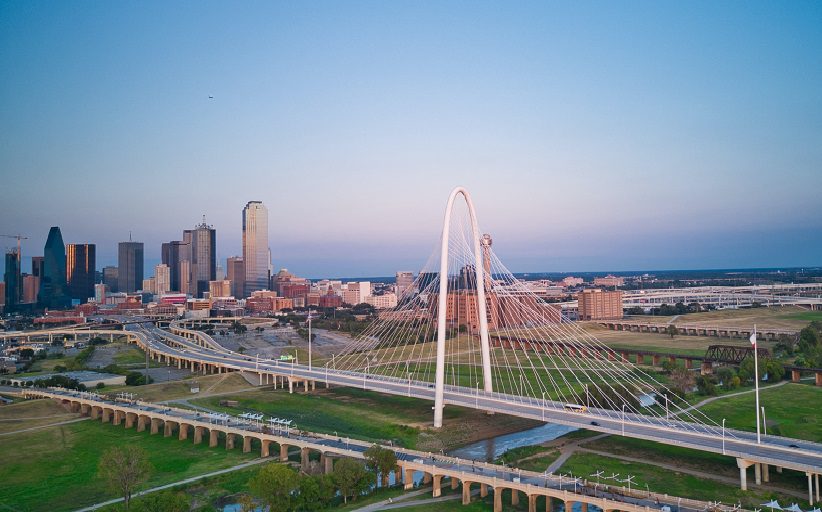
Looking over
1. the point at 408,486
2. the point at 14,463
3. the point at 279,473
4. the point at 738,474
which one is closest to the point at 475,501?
the point at 408,486

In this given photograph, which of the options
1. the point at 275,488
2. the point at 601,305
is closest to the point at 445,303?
the point at 275,488

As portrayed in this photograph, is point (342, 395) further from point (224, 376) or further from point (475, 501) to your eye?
point (475, 501)

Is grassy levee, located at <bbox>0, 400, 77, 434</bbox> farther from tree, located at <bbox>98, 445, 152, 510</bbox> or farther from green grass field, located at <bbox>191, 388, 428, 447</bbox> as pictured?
tree, located at <bbox>98, 445, 152, 510</bbox>

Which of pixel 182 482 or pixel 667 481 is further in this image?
pixel 182 482

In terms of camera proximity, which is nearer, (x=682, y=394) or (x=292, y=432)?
(x=292, y=432)

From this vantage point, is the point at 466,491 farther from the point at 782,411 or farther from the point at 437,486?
the point at 782,411

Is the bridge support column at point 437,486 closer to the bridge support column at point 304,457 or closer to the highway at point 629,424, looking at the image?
the bridge support column at point 304,457

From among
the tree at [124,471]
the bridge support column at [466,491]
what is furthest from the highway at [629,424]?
the tree at [124,471]

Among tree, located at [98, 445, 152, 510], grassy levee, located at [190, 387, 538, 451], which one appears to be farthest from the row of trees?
grassy levee, located at [190, 387, 538, 451]
